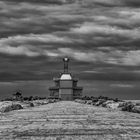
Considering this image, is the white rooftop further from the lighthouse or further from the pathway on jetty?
the pathway on jetty

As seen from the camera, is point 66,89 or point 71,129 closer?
point 71,129

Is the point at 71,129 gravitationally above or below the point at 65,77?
above

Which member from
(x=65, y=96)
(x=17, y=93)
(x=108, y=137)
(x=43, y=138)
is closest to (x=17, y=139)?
(x=43, y=138)

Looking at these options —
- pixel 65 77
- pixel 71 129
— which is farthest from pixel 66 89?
pixel 71 129

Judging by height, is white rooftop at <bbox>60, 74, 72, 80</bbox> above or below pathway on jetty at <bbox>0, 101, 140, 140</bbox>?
below

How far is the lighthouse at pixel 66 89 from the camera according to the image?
136 meters

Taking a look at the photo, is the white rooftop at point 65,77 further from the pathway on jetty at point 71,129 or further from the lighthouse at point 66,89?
the pathway on jetty at point 71,129

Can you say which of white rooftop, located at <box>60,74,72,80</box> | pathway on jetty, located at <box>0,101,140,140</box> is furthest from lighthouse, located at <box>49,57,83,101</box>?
pathway on jetty, located at <box>0,101,140,140</box>

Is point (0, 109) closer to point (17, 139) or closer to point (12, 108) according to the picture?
point (12, 108)

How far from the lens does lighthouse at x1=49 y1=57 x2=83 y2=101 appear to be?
447 ft

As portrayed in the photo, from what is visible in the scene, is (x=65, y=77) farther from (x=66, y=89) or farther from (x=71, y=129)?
(x=71, y=129)

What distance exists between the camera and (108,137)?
6766 millimetres

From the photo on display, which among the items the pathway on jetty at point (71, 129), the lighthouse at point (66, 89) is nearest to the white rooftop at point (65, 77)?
the lighthouse at point (66, 89)

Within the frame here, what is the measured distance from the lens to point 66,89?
137000mm
